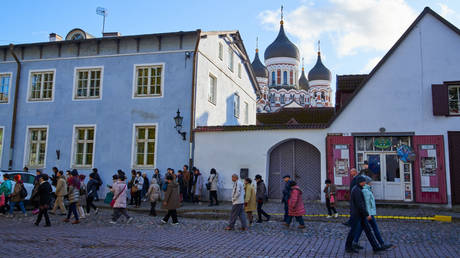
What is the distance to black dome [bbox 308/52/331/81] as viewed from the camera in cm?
7469

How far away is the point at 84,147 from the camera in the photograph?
20.3 metres

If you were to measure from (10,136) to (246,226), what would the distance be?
1517 centimetres

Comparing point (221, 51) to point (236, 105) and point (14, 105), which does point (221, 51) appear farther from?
point (14, 105)

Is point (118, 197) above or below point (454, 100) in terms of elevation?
below

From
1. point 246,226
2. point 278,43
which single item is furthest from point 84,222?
point 278,43

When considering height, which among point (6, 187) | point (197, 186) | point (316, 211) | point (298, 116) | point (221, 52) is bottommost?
point (316, 211)

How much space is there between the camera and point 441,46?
53.5 ft

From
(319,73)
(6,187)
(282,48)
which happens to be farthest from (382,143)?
(319,73)

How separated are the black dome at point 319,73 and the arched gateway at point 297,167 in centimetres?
5861

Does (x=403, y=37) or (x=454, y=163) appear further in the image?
(x=403, y=37)

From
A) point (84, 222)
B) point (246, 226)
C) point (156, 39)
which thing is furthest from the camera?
point (156, 39)

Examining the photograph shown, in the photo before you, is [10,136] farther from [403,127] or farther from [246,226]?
[403,127]

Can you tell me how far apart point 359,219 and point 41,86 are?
18.4 meters

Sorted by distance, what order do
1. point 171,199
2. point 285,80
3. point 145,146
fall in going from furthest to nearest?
point 285,80, point 145,146, point 171,199
